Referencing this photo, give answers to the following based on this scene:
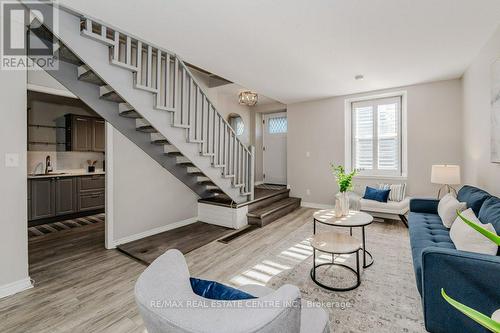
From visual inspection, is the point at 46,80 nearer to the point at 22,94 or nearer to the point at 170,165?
the point at 22,94

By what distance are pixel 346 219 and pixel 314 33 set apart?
2.18 meters

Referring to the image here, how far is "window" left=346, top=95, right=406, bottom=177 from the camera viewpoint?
16.1 feet

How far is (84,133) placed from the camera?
5.21 metres

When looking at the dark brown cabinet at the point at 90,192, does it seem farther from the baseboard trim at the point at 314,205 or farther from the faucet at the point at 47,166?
the baseboard trim at the point at 314,205

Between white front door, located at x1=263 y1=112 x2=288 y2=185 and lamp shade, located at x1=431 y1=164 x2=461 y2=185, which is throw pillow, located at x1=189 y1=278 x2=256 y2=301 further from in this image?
white front door, located at x1=263 y1=112 x2=288 y2=185

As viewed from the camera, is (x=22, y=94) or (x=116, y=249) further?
(x=116, y=249)

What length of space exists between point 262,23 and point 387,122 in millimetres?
3780

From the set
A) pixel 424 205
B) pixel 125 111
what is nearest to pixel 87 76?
pixel 125 111

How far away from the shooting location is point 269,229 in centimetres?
412

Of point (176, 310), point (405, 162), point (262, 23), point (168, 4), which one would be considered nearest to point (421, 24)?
point (262, 23)

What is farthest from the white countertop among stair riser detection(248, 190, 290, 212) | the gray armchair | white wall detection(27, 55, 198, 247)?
the gray armchair

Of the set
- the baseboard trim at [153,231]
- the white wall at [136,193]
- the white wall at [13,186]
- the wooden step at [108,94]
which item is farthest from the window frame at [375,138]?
the white wall at [13,186]

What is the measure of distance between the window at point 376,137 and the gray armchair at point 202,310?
16.6 feet

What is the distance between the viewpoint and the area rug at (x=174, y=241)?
312 cm
